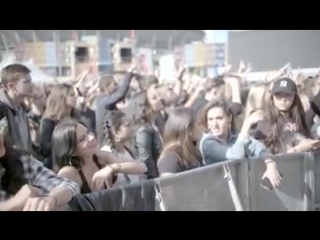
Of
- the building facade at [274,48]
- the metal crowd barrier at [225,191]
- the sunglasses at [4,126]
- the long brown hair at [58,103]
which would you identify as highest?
the building facade at [274,48]

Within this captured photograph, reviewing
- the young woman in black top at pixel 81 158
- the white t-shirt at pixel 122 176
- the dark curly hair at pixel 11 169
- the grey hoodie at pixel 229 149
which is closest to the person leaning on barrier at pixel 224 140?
the grey hoodie at pixel 229 149

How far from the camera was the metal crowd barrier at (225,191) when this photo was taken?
2375mm

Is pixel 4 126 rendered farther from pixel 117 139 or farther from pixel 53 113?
pixel 117 139

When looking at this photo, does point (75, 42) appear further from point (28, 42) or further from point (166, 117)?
point (166, 117)

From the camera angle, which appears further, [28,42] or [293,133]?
[293,133]

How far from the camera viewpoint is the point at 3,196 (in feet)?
7.47

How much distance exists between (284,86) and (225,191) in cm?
52

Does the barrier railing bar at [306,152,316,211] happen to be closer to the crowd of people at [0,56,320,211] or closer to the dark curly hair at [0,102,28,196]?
the crowd of people at [0,56,320,211]

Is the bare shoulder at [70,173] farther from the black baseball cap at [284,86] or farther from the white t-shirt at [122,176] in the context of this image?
the black baseball cap at [284,86]

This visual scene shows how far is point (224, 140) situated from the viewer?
97.7 inches

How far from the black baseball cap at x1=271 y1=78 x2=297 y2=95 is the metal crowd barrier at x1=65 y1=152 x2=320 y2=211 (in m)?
0.29
